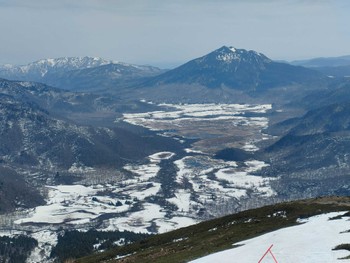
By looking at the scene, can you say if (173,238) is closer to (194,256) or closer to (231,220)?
(231,220)

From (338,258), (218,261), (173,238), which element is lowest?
Answer: (173,238)

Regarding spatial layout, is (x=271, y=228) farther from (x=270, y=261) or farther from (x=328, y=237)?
(x=270, y=261)

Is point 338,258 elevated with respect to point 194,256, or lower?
elevated

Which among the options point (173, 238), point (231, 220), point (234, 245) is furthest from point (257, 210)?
point (234, 245)

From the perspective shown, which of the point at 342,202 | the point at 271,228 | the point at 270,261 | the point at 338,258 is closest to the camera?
the point at 338,258

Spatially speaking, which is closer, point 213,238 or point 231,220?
point 213,238

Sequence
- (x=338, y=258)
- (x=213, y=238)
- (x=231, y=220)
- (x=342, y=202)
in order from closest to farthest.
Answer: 1. (x=338, y=258)
2. (x=213, y=238)
3. (x=342, y=202)
4. (x=231, y=220)
